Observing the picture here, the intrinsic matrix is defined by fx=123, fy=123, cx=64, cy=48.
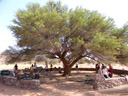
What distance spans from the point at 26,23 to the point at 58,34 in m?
2.99

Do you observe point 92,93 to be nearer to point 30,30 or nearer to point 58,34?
point 58,34

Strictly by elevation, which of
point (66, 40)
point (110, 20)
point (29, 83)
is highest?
point (110, 20)

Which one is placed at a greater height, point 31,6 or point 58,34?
point 31,6

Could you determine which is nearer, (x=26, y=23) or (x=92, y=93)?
(x=92, y=93)

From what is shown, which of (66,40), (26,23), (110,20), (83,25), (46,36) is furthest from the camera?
(110,20)

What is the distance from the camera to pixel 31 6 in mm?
12656

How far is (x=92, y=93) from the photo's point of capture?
907cm

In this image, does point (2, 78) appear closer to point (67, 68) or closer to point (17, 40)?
point (17, 40)

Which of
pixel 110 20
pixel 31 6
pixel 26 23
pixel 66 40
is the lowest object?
pixel 66 40

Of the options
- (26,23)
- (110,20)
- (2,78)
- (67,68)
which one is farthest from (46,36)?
(110,20)

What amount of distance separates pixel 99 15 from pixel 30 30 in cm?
726

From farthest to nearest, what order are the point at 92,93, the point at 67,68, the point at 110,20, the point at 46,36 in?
the point at 67,68, the point at 110,20, the point at 46,36, the point at 92,93

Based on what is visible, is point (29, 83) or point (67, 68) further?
point (67, 68)

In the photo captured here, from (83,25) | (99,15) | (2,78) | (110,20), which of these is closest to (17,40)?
(2,78)
